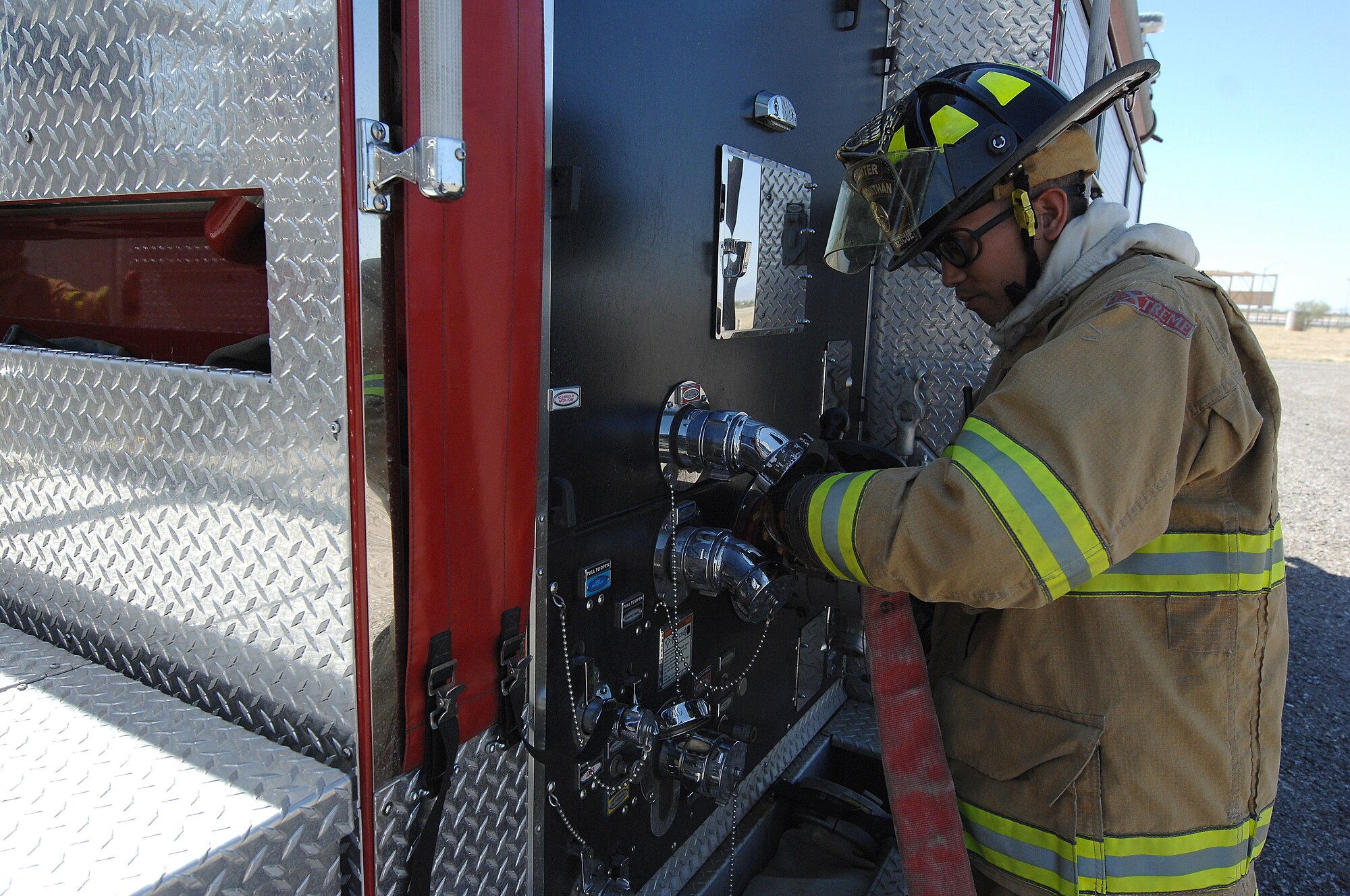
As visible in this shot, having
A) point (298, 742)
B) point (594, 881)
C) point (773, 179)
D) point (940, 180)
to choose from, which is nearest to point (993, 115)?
point (940, 180)

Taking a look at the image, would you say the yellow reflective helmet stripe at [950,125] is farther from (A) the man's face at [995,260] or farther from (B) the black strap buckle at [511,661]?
(B) the black strap buckle at [511,661]

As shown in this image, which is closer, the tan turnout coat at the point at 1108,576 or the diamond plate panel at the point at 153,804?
the diamond plate panel at the point at 153,804

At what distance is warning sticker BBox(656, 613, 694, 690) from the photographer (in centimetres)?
207

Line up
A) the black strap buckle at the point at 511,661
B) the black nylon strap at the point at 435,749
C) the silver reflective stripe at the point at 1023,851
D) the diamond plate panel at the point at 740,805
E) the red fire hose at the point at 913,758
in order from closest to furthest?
1. the black nylon strap at the point at 435,749
2. the black strap buckle at the point at 511,661
3. the silver reflective stripe at the point at 1023,851
4. the red fire hose at the point at 913,758
5. the diamond plate panel at the point at 740,805

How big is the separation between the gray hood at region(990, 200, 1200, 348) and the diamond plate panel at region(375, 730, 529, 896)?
4.40ft

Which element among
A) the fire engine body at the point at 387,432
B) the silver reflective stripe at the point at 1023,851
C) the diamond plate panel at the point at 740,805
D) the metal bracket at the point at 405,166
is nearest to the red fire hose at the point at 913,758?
the silver reflective stripe at the point at 1023,851

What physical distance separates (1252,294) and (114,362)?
68682mm

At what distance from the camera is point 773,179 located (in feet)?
7.45

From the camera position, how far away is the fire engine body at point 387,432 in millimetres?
1177

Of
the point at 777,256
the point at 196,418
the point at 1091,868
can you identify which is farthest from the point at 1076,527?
the point at 196,418

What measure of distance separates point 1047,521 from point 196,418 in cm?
142

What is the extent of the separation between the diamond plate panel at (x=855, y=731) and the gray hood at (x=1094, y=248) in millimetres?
1832

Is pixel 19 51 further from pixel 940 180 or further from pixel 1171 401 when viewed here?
pixel 1171 401

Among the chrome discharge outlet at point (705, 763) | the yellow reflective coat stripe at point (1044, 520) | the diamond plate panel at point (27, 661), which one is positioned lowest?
the chrome discharge outlet at point (705, 763)
